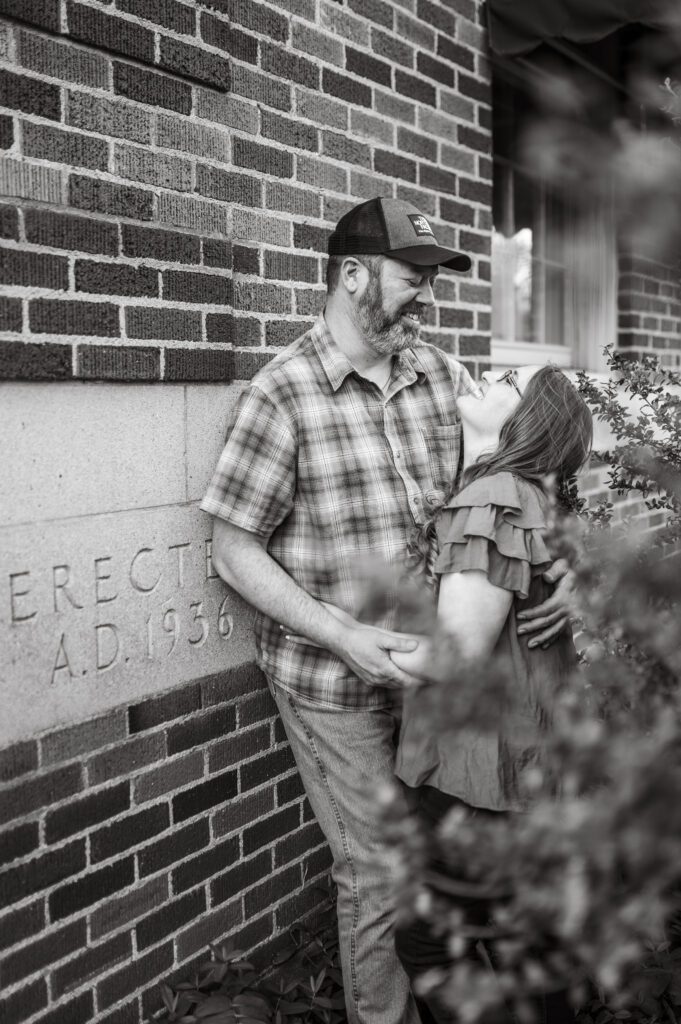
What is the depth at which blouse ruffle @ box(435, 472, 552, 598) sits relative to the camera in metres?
2.02

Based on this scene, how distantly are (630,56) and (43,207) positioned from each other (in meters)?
4.15

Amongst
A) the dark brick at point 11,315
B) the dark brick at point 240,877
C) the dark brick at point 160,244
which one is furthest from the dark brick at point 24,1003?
the dark brick at point 160,244

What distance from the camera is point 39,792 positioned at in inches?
84.3

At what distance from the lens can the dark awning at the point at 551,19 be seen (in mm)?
3691

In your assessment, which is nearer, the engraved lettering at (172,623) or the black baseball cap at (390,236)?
the engraved lettering at (172,623)

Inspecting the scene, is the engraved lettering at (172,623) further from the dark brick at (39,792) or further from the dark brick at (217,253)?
the dark brick at (217,253)

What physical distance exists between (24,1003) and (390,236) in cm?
206

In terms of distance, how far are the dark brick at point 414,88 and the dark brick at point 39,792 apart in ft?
8.17

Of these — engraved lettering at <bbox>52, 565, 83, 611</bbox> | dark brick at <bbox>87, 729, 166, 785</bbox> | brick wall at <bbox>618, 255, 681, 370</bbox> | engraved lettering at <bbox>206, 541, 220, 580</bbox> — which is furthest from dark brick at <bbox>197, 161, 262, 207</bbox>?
brick wall at <bbox>618, 255, 681, 370</bbox>

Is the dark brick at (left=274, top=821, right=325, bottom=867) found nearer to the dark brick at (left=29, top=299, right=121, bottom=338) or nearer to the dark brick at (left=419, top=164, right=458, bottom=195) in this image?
the dark brick at (left=29, top=299, right=121, bottom=338)

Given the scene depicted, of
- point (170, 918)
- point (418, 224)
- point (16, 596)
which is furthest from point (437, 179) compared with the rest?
point (170, 918)

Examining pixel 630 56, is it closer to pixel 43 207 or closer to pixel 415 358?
pixel 415 358

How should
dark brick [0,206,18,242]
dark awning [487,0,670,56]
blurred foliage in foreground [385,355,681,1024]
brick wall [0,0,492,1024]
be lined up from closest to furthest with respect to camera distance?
blurred foliage in foreground [385,355,681,1024] → dark brick [0,206,18,242] → brick wall [0,0,492,1024] → dark awning [487,0,670,56]

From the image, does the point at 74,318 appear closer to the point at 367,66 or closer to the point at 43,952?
the point at 43,952
